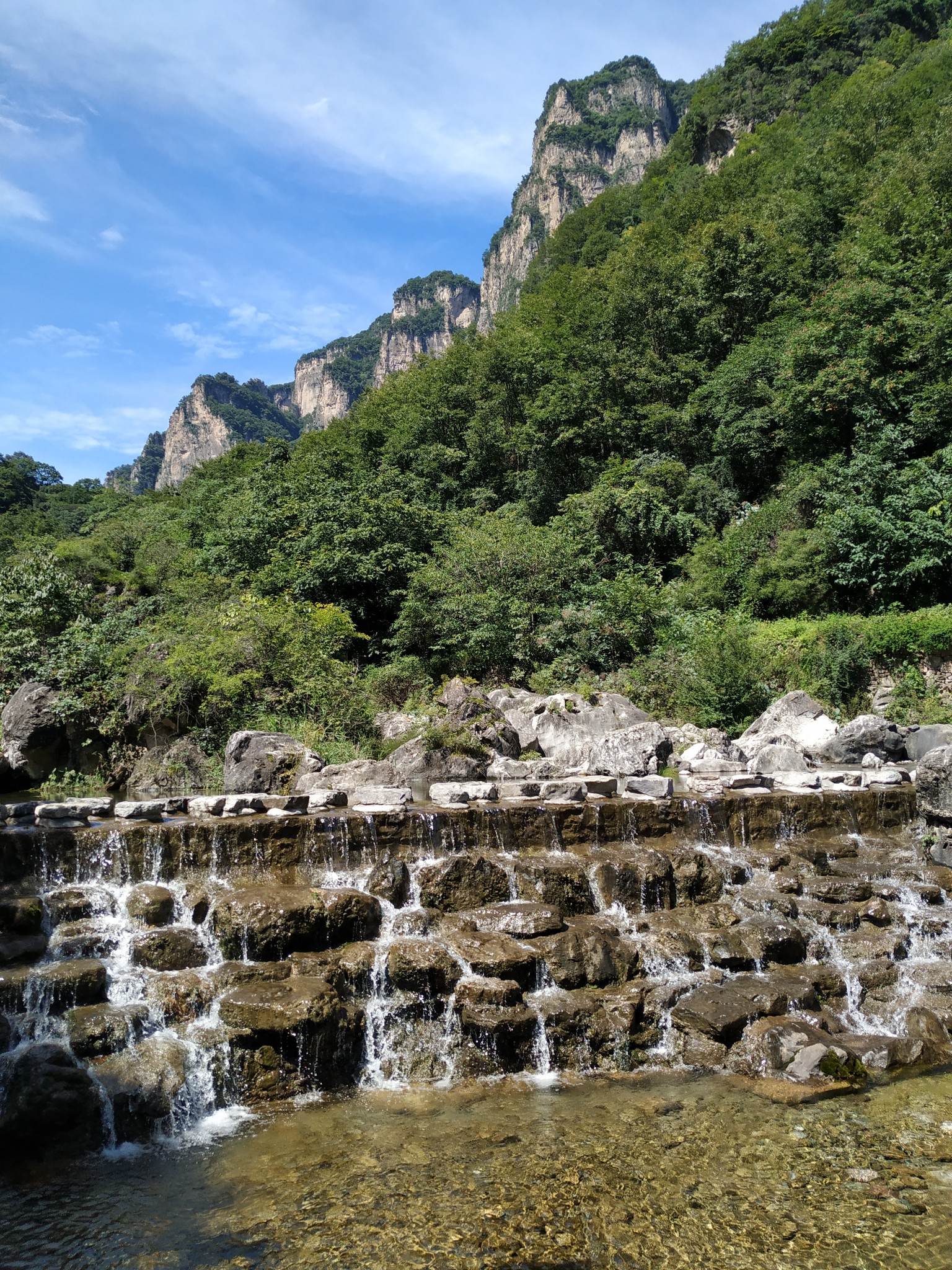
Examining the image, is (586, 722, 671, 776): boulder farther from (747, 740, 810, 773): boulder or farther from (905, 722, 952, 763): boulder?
(905, 722, 952, 763): boulder

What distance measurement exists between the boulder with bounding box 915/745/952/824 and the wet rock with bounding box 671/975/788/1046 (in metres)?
4.55

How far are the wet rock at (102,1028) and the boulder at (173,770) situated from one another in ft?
22.3

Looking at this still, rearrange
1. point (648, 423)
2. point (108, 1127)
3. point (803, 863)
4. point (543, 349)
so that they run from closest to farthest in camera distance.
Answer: point (108, 1127)
point (803, 863)
point (648, 423)
point (543, 349)

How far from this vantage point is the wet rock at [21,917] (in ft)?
24.6

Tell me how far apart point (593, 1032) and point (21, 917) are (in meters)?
5.59

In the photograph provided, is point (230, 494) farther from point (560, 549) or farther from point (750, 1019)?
point (750, 1019)

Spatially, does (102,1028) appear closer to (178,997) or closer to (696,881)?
(178,997)

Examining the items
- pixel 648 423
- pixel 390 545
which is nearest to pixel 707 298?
pixel 648 423

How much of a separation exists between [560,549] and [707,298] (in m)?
12.2

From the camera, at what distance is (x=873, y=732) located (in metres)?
13.8

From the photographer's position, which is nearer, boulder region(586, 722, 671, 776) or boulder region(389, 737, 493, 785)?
boulder region(389, 737, 493, 785)

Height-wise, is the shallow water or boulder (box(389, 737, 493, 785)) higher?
boulder (box(389, 737, 493, 785))

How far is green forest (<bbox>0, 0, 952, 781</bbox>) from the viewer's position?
16156 millimetres

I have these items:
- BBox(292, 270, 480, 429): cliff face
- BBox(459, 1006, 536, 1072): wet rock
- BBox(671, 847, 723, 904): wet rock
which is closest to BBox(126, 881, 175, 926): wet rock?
BBox(459, 1006, 536, 1072): wet rock
